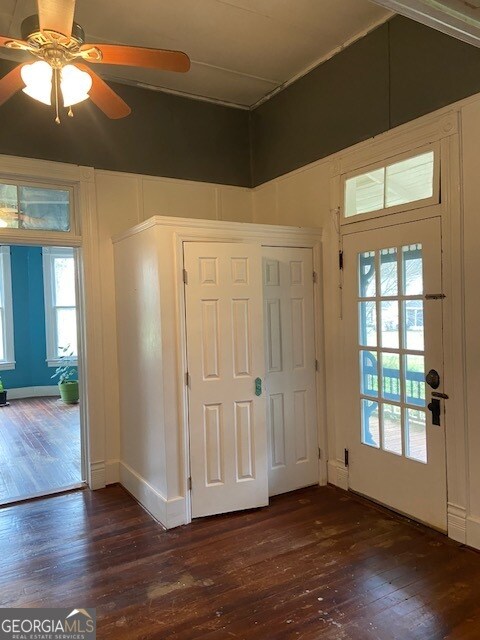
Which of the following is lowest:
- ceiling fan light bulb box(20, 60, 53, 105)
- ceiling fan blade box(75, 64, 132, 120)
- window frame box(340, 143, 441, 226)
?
window frame box(340, 143, 441, 226)

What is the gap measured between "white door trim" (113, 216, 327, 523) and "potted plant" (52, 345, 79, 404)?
14.4 ft

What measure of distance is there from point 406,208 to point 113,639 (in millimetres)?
2874

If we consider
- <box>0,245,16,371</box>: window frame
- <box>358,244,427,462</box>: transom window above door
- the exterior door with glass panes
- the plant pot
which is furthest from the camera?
Answer: <box>0,245,16,371</box>: window frame

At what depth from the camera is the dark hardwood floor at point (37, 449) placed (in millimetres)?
3824

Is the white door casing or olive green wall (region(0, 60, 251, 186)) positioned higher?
olive green wall (region(0, 60, 251, 186))

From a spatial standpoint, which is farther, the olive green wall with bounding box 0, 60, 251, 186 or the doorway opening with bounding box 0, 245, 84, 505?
the doorway opening with bounding box 0, 245, 84, 505

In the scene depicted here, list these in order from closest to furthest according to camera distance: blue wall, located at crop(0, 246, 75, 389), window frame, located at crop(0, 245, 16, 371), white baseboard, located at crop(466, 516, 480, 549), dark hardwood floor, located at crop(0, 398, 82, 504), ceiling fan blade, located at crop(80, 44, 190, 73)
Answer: ceiling fan blade, located at crop(80, 44, 190, 73), white baseboard, located at crop(466, 516, 480, 549), dark hardwood floor, located at crop(0, 398, 82, 504), window frame, located at crop(0, 245, 16, 371), blue wall, located at crop(0, 246, 75, 389)

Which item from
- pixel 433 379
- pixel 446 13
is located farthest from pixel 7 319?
pixel 446 13

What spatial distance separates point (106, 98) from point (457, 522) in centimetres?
318

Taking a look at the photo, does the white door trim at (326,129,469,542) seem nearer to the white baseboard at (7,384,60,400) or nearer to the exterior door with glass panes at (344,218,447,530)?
the exterior door with glass panes at (344,218,447,530)

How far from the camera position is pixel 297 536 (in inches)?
113

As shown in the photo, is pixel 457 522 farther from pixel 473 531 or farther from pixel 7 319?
pixel 7 319

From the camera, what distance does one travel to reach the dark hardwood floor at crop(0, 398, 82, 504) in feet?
12.5

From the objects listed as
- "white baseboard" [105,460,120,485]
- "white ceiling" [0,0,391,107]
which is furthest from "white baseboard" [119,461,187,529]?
"white ceiling" [0,0,391,107]
